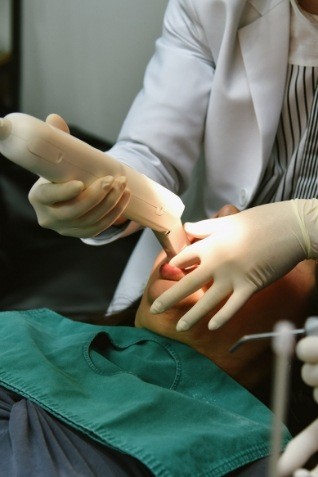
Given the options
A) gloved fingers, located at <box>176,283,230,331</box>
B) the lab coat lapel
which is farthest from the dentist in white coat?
gloved fingers, located at <box>176,283,230,331</box>

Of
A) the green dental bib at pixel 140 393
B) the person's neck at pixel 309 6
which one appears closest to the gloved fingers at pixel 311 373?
the green dental bib at pixel 140 393

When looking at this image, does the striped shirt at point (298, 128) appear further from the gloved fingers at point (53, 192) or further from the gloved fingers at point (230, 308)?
the gloved fingers at point (53, 192)

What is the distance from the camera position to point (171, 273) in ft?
3.42

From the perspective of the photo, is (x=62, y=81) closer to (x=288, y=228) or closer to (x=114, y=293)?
(x=114, y=293)

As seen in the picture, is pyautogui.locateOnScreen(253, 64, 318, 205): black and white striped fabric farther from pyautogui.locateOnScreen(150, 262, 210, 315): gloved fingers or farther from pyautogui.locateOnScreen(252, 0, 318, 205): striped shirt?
pyautogui.locateOnScreen(150, 262, 210, 315): gloved fingers

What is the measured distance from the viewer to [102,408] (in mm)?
921

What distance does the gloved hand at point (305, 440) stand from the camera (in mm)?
689

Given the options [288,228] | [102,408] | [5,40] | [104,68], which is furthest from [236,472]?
[5,40]

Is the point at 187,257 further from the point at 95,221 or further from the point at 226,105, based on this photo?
the point at 226,105

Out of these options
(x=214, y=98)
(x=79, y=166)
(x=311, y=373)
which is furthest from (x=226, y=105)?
(x=311, y=373)

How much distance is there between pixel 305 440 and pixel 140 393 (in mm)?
279

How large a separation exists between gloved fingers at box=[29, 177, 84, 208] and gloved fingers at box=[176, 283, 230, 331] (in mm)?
209

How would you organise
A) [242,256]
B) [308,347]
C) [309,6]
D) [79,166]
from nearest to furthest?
[308,347] < [79,166] < [242,256] < [309,6]

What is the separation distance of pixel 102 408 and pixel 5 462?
13 centimetres
